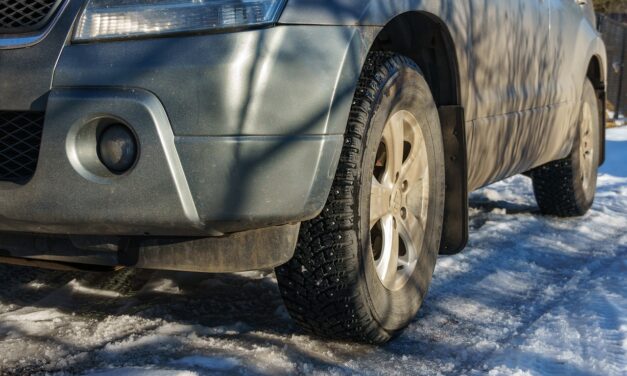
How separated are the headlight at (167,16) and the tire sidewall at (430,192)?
0.60m

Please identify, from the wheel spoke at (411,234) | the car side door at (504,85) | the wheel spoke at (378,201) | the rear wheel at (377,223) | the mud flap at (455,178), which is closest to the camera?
the rear wheel at (377,223)

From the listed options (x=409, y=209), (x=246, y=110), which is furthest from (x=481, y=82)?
(x=246, y=110)

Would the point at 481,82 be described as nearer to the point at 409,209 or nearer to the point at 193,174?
the point at 409,209

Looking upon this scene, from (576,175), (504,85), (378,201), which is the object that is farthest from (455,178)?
(576,175)

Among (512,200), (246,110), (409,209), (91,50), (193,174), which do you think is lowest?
(512,200)

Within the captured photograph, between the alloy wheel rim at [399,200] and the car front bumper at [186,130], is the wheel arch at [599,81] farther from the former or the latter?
the car front bumper at [186,130]

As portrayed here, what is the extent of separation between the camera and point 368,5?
2.53m

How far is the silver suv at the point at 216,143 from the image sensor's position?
2.21 metres

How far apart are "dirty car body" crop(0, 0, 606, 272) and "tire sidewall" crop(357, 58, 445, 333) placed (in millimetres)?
240

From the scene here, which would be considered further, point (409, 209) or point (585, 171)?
point (585, 171)

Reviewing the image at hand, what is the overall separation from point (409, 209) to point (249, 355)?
93 centimetres

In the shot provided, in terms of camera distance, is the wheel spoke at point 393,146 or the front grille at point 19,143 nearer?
the front grille at point 19,143

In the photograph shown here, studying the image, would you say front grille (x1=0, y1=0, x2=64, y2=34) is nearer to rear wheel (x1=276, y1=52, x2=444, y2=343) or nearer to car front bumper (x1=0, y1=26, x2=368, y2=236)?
car front bumper (x1=0, y1=26, x2=368, y2=236)

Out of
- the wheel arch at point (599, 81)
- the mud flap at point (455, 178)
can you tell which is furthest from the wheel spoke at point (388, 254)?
the wheel arch at point (599, 81)
